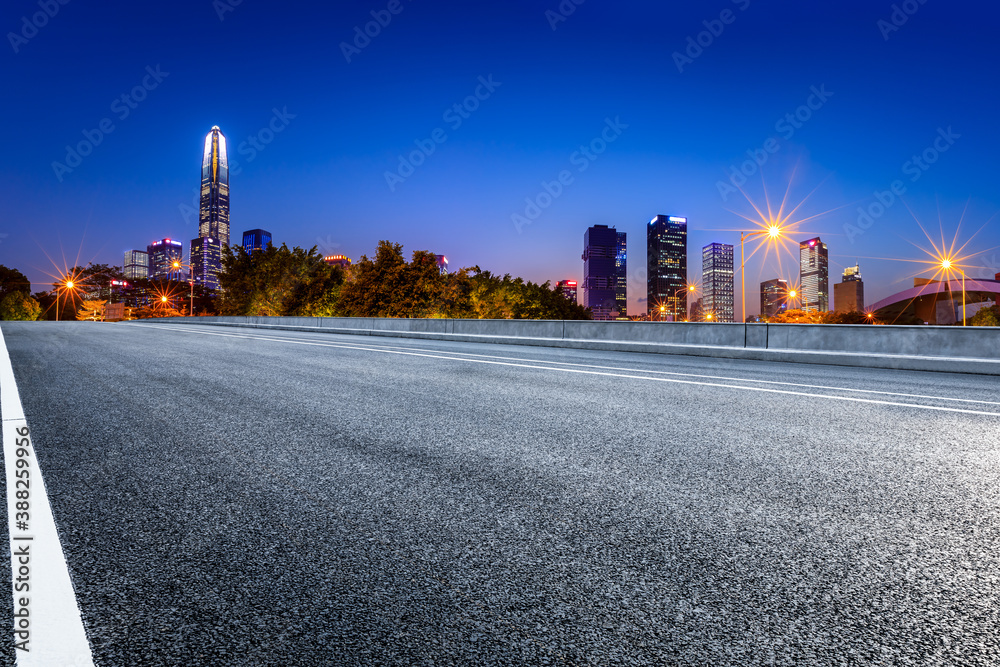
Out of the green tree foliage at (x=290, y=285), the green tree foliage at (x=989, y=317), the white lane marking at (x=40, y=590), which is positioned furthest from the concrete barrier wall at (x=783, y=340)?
the green tree foliage at (x=989, y=317)

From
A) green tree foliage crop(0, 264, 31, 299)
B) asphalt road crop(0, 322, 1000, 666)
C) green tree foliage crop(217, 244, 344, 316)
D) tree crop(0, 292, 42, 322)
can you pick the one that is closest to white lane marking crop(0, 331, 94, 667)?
asphalt road crop(0, 322, 1000, 666)

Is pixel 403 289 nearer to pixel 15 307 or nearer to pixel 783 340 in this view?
pixel 783 340

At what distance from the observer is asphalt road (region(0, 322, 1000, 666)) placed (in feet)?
6.40

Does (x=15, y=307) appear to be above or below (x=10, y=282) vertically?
below

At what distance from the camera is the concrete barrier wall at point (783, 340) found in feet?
38.9

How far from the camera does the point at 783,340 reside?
575 inches

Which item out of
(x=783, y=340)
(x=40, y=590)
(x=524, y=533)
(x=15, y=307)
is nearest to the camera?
(x=40, y=590)

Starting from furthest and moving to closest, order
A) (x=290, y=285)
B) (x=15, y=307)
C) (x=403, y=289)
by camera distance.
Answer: (x=15, y=307)
(x=290, y=285)
(x=403, y=289)

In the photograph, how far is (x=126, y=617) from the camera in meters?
2.07

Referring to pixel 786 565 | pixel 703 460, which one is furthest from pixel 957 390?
pixel 786 565

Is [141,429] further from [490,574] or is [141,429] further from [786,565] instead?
[786,565]

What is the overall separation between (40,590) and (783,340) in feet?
50.4

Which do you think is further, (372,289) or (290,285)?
(290,285)

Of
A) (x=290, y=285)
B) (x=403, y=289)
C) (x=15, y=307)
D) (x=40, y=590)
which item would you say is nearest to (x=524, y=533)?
(x=40, y=590)
